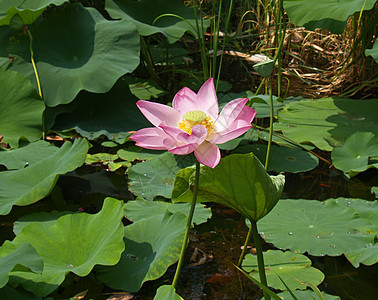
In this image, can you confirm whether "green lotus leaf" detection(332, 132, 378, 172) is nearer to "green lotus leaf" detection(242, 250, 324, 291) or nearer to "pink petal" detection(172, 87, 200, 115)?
"green lotus leaf" detection(242, 250, 324, 291)

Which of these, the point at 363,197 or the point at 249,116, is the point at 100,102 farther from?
the point at 249,116

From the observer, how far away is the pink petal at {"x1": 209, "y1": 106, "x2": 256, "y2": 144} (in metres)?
0.79

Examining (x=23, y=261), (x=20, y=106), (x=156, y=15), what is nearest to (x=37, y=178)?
(x=23, y=261)

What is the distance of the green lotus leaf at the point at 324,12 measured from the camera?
211 cm

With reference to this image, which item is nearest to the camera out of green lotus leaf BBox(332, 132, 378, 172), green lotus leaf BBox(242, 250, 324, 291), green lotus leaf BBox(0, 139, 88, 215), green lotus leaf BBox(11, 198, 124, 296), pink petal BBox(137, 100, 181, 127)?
pink petal BBox(137, 100, 181, 127)

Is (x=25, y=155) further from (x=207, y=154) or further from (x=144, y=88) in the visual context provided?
(x=207, y=154)

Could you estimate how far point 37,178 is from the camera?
1.55 meters

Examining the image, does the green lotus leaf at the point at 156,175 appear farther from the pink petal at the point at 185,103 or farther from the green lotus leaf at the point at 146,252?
the pink petal at the point at 185,103

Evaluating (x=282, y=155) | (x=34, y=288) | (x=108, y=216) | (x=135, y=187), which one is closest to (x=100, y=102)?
(x=135, y=187)

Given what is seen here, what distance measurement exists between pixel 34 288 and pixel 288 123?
5.03ft

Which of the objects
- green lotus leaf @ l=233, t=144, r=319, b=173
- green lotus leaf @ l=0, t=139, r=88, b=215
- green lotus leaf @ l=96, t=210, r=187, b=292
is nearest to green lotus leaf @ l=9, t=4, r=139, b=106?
green lotus leaf @ l=0, t=139, r=88, b=215

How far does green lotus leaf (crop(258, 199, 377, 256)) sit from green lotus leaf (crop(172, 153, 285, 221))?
21.0 inches

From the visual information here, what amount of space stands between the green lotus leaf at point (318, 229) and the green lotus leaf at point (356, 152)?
391mm

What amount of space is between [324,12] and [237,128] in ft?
5.32
